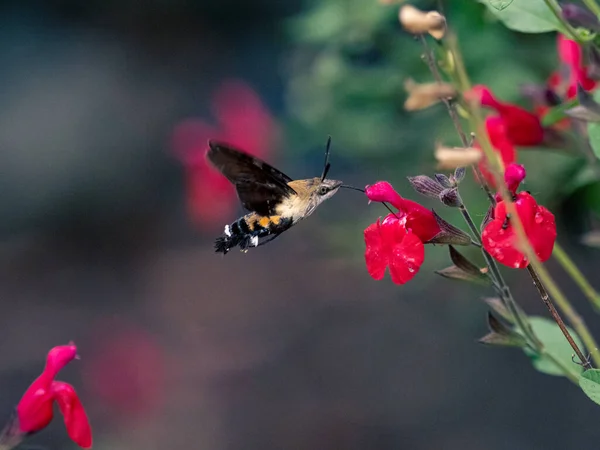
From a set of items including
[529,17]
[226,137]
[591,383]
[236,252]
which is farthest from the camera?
[236,252]

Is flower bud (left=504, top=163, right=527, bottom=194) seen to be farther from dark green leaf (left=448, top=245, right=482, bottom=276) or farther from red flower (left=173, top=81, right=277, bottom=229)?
red flower (left=173, top=81, right=277, bottom=229)

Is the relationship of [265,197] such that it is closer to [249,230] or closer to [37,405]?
[249,230]

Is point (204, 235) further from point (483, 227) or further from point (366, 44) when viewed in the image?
point (483, 227)

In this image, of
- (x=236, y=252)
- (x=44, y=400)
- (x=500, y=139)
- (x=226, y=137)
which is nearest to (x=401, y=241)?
(x=500, y=139)

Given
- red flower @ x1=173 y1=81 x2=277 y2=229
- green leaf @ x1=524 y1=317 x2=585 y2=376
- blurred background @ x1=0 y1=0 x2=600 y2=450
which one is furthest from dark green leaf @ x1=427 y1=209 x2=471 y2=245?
red flower @ x1=173 y1=81 x2=277 y2=229

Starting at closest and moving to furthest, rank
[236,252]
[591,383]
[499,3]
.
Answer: [591,383]
[499,3]
[236,252]

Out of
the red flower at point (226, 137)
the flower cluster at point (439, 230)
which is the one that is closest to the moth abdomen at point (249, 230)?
the flower cluster at point (439, 230)
